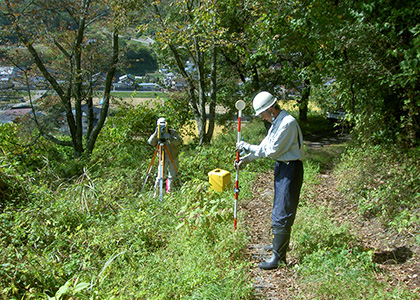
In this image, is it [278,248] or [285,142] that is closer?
[285,142]

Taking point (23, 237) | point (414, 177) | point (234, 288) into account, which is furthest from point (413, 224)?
point (23, 237)

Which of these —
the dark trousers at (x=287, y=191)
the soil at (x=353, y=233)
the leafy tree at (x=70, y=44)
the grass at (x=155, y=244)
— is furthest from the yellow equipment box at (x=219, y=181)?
the leafy tree at (x=70, y=44)

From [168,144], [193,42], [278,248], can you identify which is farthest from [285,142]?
[193,42]

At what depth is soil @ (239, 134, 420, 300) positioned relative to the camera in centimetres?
396

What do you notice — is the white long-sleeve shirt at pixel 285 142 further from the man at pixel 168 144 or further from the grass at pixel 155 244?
the man at pixel 168 144

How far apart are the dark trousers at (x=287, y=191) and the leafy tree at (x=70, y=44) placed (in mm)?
8792

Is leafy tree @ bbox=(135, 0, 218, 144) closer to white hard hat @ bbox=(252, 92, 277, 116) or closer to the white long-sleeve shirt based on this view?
white hard hat @ bbox=(252, 92, 277, 116)

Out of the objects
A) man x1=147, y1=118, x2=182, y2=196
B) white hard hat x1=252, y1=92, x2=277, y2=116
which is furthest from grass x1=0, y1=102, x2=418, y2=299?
white hard hat x1=252, y1=92, x2=277, y2=116

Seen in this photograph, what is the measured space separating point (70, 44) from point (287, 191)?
10.3 m

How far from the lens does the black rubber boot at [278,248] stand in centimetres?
425

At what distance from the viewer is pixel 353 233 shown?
5.33 meters

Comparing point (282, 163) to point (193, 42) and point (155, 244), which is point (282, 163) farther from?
point (193, 42)

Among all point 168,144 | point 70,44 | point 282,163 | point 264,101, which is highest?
point 70,44

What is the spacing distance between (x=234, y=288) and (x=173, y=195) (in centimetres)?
343
